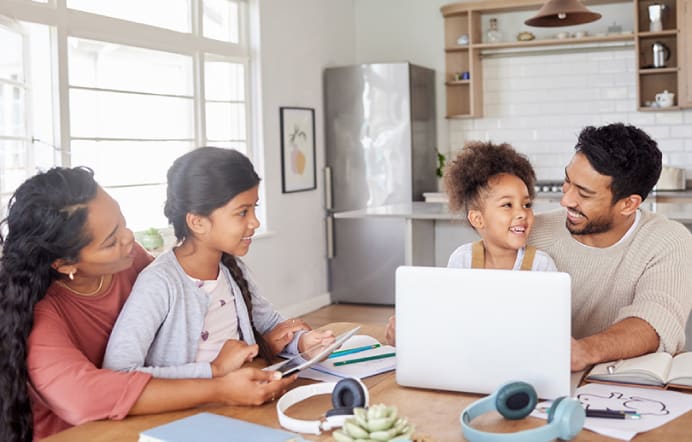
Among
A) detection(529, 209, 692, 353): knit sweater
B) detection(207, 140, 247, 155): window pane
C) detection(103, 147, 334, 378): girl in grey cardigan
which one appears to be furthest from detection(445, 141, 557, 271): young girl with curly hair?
detection(207, 140, 247, 155): window pane

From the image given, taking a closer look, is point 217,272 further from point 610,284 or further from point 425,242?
point 425,242

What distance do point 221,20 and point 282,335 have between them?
4110mm

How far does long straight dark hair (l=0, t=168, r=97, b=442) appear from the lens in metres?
1.62

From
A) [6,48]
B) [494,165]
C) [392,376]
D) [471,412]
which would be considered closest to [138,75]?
[6,48]

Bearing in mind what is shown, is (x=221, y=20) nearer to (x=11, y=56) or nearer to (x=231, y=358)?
(x=11, y=56)

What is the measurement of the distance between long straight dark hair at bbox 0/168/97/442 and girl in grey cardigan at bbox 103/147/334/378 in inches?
7.3

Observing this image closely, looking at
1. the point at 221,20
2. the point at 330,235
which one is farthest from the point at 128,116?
the point at 330,235

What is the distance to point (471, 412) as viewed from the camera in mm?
1519

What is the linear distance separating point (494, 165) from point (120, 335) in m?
1.13

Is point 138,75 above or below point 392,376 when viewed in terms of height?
above

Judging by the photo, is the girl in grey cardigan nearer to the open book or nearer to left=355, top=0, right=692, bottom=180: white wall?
the open book

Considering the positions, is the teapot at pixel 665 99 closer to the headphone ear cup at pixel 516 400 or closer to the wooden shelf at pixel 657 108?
the wooden shelf at pixel 657 108

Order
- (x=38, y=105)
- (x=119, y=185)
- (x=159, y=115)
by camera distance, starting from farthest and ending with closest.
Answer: (x=159, y=115)
(x=119, y=185)
(x=38, y=105)

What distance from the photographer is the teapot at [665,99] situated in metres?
6.35
